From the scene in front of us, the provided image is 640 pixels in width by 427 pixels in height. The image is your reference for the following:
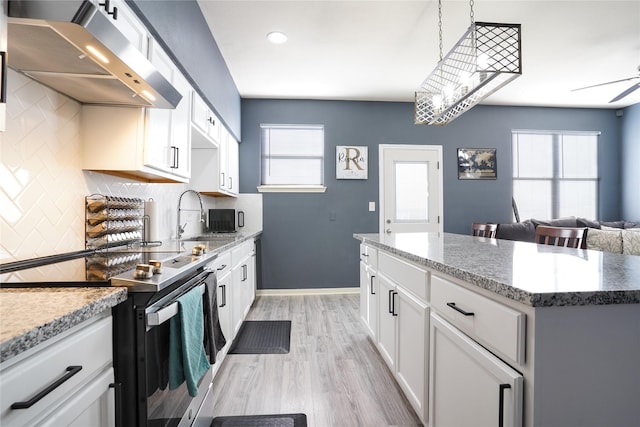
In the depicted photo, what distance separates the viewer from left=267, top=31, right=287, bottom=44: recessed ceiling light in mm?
2879

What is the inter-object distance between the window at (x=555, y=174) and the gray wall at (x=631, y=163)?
0.38 m

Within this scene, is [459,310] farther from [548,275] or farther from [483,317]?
[548,275]

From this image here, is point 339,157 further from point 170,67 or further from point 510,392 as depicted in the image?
point 510,392

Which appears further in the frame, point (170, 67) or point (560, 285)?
point (170, 67)

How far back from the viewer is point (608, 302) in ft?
2.50

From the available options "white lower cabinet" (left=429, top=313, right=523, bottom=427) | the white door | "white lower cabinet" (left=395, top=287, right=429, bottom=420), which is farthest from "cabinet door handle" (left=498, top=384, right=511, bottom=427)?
the white door

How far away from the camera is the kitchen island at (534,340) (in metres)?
0.77

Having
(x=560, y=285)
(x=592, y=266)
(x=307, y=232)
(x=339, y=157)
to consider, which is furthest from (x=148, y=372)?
(x=339, y=157)

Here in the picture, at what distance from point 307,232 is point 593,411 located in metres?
3.79

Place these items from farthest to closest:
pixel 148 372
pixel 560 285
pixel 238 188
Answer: pixel 238 188 < pixel 148 372 < pixel 560 285

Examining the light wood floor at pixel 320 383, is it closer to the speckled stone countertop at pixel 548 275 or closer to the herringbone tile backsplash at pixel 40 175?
the speckled stone countertop at pixel 548 275

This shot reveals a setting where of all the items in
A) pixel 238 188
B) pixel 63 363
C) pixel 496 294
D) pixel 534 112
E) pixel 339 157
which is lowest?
pixel 63 363

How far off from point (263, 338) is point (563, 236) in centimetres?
241

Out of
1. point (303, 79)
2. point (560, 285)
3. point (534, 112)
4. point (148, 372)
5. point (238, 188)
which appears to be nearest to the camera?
point (560, 285)
